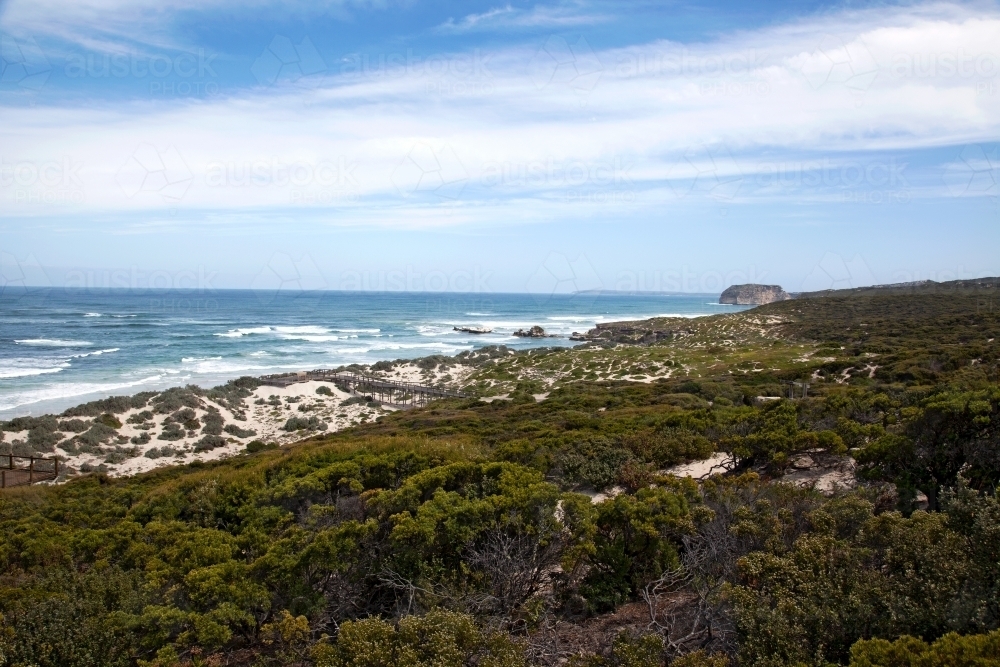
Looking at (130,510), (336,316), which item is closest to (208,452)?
(130,510)

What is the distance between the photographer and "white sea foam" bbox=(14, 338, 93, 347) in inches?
2184

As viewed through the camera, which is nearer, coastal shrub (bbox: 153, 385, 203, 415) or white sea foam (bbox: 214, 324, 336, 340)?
coastal shrub (bbox: 153, 385, 203, 415)

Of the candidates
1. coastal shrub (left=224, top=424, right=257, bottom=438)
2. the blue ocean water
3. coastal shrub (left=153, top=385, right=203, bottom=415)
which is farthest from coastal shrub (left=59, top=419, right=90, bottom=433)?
the blue ocean water

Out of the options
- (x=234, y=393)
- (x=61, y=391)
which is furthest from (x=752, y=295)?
(x=61, y=391)

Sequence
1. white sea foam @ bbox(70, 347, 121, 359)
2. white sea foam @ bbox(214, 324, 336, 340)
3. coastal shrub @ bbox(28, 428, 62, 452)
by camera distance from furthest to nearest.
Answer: white sea foam @ bbox(214, 324, 336, 340) → white sea foam @ bbox(70, 347, 121, 359) → coastal shrub @ bbox(28, 428, 62, 452)

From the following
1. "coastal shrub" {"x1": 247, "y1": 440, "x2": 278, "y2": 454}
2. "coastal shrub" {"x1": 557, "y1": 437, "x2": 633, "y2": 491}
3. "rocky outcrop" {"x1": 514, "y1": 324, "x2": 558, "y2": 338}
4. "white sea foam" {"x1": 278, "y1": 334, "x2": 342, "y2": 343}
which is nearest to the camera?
"coastal shrub" {"x1": 557, "y1": 437, "x2": 633, "y2": 491}

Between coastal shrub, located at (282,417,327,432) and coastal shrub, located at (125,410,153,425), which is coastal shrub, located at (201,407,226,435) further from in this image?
coastal shrub, located at (282,417,327,432)

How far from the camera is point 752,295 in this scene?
180625mm

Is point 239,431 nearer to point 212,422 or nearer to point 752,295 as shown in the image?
point 212,422

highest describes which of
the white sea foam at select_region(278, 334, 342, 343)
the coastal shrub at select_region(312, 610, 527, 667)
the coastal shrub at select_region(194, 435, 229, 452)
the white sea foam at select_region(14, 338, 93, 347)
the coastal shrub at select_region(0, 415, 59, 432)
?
the coastal shrub at select_region(312, 610, 527, 667)

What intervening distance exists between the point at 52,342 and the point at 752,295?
170 metres

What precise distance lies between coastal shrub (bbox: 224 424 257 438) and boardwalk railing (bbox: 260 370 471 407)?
29.4 feet

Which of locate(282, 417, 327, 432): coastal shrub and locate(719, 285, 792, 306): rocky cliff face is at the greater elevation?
locate(719, 285, 792, 306): rocky cliff face

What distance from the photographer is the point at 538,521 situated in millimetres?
6719
